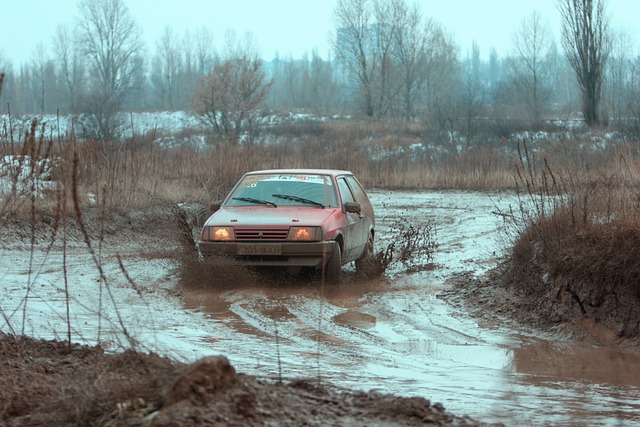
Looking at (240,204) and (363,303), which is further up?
(240,204)

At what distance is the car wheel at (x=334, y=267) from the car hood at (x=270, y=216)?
430 millimetres

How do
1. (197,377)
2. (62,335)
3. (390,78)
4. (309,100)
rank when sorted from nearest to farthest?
1. (197,377)
2. (62,335)
3. (390,78)
4. (309,100)

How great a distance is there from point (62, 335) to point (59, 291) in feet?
9.34

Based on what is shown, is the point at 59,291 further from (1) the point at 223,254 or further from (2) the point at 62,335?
(2) the point at 62,335

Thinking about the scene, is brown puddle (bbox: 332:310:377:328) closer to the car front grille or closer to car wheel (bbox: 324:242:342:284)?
car wheel (bbox: 324:242:342:284)

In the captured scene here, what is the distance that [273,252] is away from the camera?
9602mm

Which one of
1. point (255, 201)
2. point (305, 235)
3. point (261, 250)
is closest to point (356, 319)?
point (305, 235)

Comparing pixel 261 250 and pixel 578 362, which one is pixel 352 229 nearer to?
pixel 261 250

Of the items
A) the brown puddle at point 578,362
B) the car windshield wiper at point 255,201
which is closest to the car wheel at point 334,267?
the car windshield wiper at point 255,201

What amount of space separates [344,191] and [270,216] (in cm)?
169

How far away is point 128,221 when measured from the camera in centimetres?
1627

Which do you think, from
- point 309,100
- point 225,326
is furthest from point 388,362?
point 309,100

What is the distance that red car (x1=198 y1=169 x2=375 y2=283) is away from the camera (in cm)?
964

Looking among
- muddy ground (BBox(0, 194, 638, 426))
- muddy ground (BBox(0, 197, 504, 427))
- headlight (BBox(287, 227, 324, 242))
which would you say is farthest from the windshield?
muddy ground (BBox(0, 197, 504, 427))
